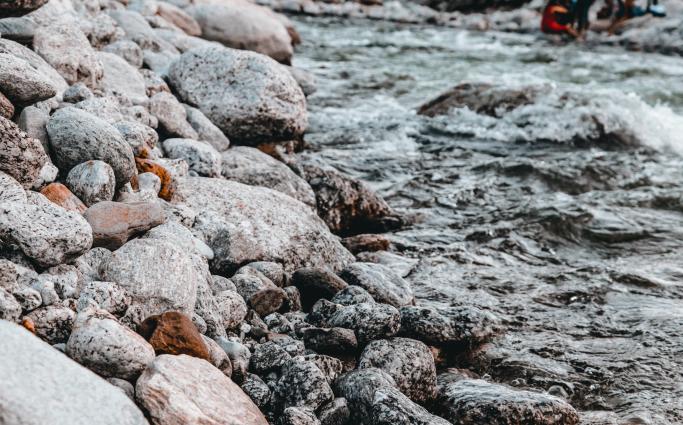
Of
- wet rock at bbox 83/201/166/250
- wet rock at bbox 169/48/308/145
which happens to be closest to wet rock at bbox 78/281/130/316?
wet rock at bbox 83/201/166/250

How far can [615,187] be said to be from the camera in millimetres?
7418

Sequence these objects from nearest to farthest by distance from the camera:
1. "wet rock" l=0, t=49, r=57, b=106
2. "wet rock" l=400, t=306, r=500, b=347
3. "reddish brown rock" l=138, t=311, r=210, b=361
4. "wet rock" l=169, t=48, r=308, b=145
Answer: "reddish brown rock" l=138, t=311, r=210, b=361, "wet rock" l=0, t=49, r=57, b=106, "wet rock" l=400, t=306, r=500, b=347, "wet rock" l=169, t=48, r=308, b=145

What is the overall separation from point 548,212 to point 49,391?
203 inches

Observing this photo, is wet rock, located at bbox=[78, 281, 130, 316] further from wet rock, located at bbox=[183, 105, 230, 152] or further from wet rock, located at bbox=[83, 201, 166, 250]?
wet rock, located at bbox=[183, 105, 230, 152]

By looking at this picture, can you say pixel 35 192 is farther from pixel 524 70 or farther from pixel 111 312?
pixel 524 70

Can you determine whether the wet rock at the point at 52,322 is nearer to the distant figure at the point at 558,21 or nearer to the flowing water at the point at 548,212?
the flowing water at the point at 548,212

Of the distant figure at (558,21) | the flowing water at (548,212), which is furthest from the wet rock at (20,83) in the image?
the distant figure at (558,21)

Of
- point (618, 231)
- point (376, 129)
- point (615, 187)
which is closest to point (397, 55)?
point (376, 129)

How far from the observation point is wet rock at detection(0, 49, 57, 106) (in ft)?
12.6

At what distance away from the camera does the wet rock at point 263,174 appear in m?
5.68

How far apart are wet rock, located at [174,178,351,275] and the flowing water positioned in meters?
0.76

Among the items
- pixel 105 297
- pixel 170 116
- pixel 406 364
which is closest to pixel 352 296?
pixel 406 364

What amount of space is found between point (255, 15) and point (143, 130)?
274 inches

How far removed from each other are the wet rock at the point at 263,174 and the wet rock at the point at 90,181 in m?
1.73
